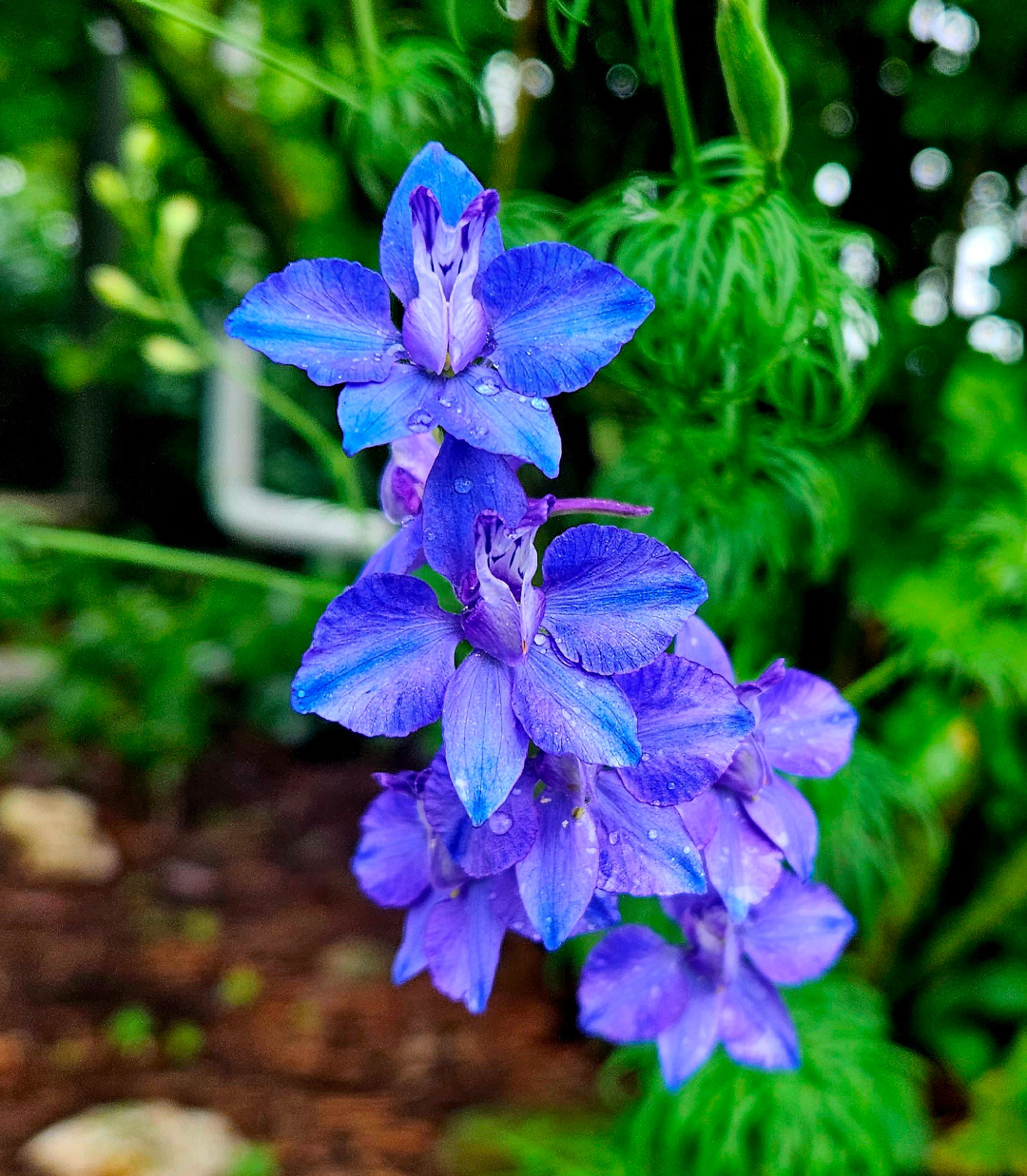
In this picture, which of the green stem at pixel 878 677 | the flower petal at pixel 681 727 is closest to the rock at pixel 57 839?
the green stem at pixel 878 677

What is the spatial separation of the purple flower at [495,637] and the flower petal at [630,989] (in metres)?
0.23

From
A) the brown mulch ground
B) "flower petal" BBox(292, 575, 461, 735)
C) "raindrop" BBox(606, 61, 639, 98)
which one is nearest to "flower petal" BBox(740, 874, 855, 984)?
"flower petal" BBox(292, 575, 461, 735)

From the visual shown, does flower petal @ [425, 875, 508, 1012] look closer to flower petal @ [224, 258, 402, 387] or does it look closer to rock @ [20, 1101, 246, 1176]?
flower petal @ [224, 258, 402, 387]

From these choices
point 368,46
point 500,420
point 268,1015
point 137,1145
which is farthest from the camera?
point 268,1015

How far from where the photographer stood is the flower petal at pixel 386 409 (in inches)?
17.4

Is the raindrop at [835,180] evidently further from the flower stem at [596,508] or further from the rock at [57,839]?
the rock at [57,839]

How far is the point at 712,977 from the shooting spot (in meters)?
0.65

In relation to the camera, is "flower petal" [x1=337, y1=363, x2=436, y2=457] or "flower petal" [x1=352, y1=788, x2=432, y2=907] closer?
"flower petal" [x1=337, y1=363, x2=436, y2=457]

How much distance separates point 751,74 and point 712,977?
564 mm

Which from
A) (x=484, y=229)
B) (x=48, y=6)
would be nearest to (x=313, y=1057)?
(x=484, y=229)

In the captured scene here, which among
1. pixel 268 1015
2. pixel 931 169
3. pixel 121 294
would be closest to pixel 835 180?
pixel 931 169

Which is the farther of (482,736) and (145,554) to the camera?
(145,554)

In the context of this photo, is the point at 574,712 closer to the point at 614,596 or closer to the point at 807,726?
the point at 614,596

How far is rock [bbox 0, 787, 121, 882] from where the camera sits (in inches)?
105
